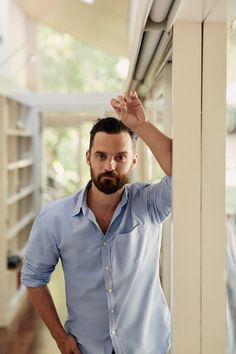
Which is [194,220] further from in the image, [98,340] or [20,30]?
[20,30]

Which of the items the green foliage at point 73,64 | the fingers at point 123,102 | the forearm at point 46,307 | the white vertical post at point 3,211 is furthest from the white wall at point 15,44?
the fingers at point 123,102

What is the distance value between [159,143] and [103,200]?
1.44 ft

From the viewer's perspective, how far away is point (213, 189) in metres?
→ 1.36

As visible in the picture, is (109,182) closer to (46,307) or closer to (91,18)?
(46,307)

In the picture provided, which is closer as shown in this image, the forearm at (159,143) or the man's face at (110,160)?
the forearm at (159,143)

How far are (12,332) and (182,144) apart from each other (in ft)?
11.6

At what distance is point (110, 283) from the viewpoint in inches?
66.6

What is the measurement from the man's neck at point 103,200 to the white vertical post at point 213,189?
44cm

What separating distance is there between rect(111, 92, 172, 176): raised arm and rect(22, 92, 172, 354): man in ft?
0.78

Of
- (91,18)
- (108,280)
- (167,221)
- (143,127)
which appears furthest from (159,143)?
→ (91,18)

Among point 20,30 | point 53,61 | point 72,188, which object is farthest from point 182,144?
point 53,61

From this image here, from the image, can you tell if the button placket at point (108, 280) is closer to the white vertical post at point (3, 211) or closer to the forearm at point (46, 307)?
the forearm at point (46, 307)

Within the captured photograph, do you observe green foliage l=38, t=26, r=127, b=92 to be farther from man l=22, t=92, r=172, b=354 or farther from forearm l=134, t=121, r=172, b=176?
forearm l=134, t=121, r=172, b=176

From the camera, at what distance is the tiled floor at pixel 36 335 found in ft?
13.0
